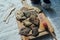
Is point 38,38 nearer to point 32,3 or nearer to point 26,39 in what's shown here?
point 26,39

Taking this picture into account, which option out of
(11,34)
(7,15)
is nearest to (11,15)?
(7,15)

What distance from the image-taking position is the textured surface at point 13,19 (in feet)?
3.41

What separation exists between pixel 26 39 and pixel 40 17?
0.72ft

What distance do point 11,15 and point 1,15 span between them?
8 centimetres

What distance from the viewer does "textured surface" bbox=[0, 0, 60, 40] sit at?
1040mm

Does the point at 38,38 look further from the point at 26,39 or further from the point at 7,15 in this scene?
the point at 7,15

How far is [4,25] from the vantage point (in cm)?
112

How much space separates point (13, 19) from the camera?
1.15 m

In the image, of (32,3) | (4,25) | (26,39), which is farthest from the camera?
(32,3)

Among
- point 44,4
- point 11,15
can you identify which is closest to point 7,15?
point 11,15

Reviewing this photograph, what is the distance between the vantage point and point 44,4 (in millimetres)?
1194

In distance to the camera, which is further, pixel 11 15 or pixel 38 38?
pixel 11 15

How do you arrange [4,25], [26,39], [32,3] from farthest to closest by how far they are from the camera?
[32,3], [4,25], [26,39]

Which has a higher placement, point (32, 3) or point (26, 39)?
point (32, 3)
